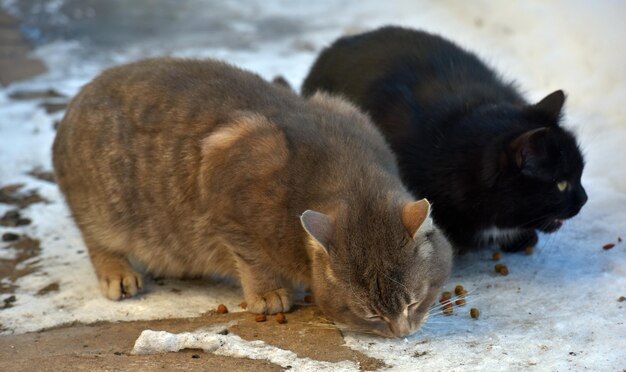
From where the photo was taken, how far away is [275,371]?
3771 mm

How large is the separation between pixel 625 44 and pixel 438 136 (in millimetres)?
2215

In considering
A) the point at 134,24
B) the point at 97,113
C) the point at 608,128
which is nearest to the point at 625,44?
the point at 608,128

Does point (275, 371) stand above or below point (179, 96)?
below

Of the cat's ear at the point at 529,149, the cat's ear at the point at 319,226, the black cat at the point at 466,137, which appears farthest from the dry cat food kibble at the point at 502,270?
the cat's ear at the point at 319,226

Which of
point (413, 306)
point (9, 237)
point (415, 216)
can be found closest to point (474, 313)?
point (413, 306)

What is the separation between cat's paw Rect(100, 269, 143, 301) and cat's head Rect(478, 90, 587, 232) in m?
2.12

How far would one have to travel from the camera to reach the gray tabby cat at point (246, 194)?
12.8 feet

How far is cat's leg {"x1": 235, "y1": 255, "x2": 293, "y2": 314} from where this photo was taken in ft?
14.8

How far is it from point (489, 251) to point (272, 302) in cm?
153

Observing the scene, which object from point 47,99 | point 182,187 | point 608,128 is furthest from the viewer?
point 47,99

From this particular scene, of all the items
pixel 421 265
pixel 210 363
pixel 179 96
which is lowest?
pixel 210 363

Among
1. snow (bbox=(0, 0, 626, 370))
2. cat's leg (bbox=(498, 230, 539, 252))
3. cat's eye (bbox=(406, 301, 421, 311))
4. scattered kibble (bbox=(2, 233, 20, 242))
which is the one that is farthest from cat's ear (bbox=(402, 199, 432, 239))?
scattered kibble (bbox=(2, 233, 20, 242))

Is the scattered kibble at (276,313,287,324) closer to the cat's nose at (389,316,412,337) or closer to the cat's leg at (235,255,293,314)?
the cat's leg at (235,255,293,314)

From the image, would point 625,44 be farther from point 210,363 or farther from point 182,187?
point 210,363
